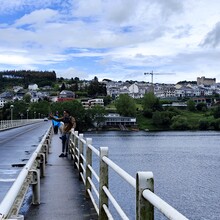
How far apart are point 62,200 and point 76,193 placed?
77cm

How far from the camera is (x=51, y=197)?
30.1 ft

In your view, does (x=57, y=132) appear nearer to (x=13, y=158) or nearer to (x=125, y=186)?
(x=125, y=186)

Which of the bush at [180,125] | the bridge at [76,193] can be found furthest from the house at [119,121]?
the bridge at [76,193]

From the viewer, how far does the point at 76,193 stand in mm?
9680

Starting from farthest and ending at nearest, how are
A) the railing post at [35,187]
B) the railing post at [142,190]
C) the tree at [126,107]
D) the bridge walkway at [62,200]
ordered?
1. the tree at [126,107]
2. the railing post at [35,187]
3. the bridge walkway at [62,200]
4. the railing post at [142,190]

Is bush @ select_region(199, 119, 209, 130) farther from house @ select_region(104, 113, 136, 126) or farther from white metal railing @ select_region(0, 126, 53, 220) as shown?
white metal railing @ select_region(0, 126, 53, 220)

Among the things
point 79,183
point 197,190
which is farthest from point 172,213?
point 197,190

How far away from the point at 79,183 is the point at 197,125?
151 metres

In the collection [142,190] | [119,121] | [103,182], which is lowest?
[119,121]

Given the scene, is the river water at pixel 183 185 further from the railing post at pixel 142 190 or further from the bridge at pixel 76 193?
the railing post at pixel 142 190

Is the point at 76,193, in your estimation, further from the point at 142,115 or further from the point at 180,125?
the point at 142,115

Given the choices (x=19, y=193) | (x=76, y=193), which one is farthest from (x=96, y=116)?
(x=19, y=193)

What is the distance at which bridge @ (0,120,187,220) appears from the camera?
3854 millimetres

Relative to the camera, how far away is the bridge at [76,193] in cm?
385
